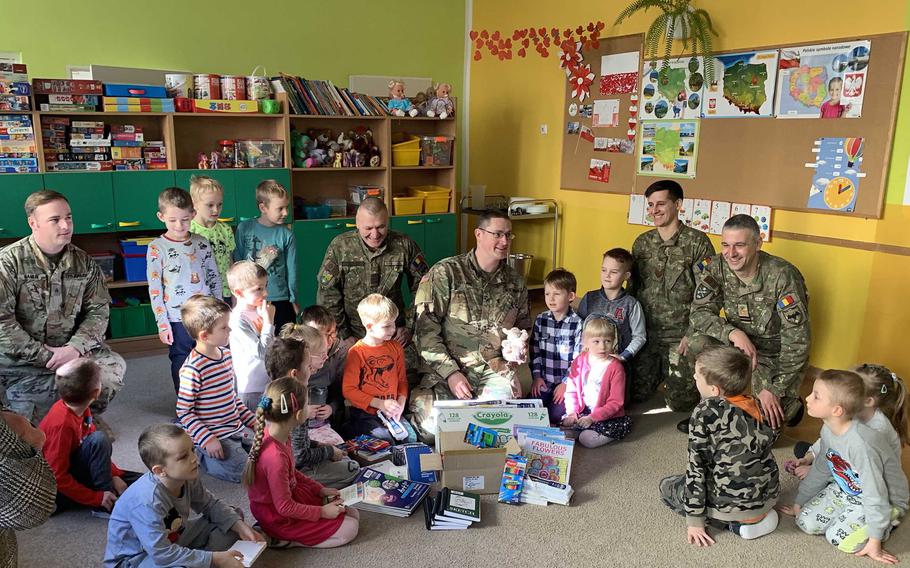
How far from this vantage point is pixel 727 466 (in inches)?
107

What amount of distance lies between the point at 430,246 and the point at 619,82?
2.14 metres

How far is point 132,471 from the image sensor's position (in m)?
3.17

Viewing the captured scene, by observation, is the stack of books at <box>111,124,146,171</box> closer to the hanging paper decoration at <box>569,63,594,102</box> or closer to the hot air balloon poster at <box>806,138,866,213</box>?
the hanging paper decoration at <box>569,63,594,102</box>

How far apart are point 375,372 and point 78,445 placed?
1362 mm

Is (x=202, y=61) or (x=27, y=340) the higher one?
(x=202, y=61)

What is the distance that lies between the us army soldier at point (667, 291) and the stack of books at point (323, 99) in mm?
2693

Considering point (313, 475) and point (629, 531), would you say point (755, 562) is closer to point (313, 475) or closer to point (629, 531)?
point (629, 531)

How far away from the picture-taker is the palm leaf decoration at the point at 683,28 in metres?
5.02

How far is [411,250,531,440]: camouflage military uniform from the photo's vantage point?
12.1 ft

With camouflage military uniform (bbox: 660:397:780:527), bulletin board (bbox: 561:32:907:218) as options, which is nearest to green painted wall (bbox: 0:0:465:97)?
bulletin board (bbox: 561:32:907:218)

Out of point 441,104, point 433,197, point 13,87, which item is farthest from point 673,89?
point 13,87

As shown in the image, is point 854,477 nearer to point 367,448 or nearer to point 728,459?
point 728,459

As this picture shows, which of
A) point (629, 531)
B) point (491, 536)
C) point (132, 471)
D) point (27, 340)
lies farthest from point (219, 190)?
point (629, 531)

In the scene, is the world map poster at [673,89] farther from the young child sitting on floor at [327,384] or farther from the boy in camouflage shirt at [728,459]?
the young child sitting on floor at [327,384]
